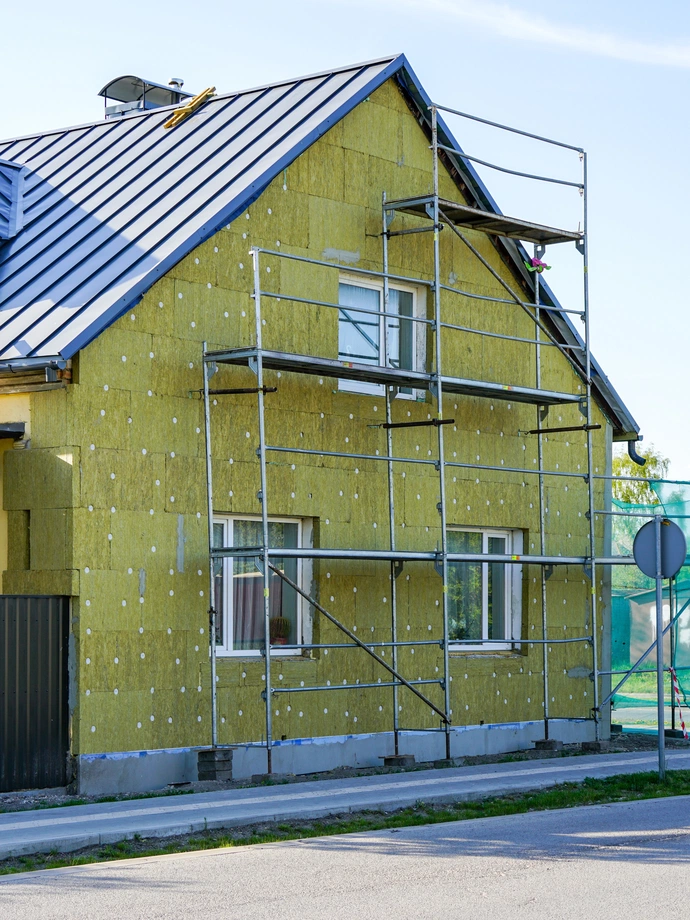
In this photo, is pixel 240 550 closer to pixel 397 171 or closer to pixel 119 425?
pixel 119 425

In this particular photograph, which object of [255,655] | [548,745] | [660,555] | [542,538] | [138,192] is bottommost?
[548,745]

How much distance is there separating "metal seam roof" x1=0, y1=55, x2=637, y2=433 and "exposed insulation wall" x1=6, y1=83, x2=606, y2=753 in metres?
0.27

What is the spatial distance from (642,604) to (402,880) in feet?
37.0

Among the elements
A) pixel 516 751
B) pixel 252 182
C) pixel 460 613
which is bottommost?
pixel 516 751

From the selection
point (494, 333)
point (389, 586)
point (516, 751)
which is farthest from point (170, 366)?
point (516, 751)

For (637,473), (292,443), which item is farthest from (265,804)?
(637,473)

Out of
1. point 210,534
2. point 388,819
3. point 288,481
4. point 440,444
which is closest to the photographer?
point 388,819

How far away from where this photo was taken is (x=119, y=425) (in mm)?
13258

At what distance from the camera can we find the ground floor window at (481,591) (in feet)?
55.3

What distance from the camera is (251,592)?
48.2ft

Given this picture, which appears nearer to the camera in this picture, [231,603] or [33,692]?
[33,692]

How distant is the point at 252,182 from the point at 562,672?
7397mm

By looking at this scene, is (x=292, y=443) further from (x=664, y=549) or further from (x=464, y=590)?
(x=664, y=549)

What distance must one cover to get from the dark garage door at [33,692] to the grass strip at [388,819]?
9.19 feet
